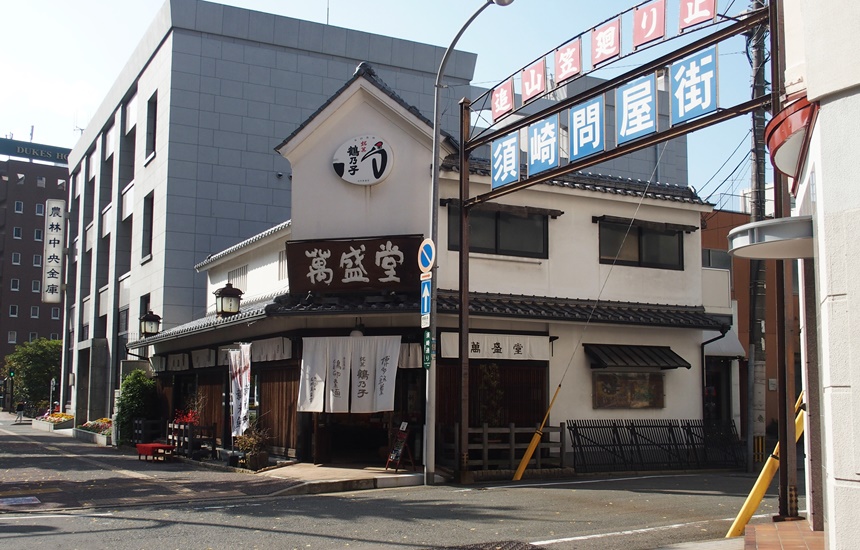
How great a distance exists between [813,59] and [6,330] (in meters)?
95.8

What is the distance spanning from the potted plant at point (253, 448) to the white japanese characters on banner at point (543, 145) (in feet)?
27.1

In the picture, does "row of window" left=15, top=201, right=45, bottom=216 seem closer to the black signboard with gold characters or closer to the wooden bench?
the wooden bench

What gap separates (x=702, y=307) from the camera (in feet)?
72.9

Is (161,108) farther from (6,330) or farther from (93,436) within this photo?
(6,330)


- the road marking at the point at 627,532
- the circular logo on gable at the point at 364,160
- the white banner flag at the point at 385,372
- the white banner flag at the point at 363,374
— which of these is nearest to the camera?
the road marking at the point at 627,532

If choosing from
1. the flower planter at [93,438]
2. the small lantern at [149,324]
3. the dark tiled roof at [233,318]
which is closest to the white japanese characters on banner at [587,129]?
the dark tiled roof at [233,318]

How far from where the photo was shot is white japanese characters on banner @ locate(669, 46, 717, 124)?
12664mm

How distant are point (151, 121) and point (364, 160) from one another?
17885 mm

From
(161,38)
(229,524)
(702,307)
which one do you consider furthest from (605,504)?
(161,38)

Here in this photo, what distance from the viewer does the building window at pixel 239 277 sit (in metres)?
24.8

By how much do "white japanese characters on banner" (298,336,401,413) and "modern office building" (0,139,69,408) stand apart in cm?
8149

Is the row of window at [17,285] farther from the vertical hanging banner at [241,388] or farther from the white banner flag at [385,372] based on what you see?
the white banner flag at [385,372]

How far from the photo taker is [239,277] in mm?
25328

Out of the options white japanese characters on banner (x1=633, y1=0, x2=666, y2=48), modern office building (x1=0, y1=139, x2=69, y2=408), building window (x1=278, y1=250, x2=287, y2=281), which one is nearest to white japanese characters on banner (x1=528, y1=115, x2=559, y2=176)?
white japanese characters on banner (x1=633, y1=0, x2=666, y2=48)
